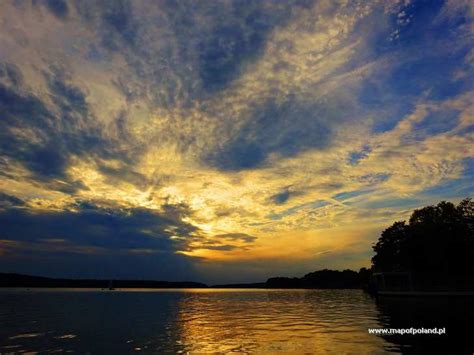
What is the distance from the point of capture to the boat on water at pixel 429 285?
76.1m

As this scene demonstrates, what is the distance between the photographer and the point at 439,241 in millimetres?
83625

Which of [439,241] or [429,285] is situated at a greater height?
[439,241]

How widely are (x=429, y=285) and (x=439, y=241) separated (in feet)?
33.7

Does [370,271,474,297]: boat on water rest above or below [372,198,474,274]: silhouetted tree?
below

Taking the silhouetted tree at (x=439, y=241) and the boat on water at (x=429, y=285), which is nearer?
the boat on water at (x=429, y=285)

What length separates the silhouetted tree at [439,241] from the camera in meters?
83.9

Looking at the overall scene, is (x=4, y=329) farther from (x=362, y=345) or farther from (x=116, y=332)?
(x=362, y=345)

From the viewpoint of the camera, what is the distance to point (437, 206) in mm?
96625

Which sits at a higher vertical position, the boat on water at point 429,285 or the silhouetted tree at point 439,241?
the silhouetted tree at point 439,241

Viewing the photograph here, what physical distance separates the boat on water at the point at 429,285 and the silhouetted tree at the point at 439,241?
327 centimetres

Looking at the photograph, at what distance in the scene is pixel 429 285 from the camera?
271 feet

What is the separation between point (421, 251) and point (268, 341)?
74461 mm

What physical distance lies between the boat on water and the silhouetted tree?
10.7ft

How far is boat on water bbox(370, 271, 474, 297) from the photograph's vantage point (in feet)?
250
